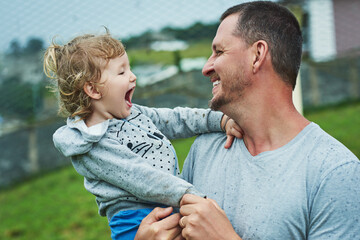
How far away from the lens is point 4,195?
18.5 feet

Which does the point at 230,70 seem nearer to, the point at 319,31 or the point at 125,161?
the point at 125,161

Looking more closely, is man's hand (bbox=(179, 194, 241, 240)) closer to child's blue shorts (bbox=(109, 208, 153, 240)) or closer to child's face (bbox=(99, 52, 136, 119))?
child's blue shorts (bbox=(109, 208, 153, 240))

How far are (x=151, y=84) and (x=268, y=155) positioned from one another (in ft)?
15.8

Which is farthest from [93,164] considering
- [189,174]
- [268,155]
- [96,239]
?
[96,239]

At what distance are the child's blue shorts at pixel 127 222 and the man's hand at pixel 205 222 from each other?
221 millimetres

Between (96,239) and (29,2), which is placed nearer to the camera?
(96,239)

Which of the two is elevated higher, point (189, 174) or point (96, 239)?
point (189, 174)

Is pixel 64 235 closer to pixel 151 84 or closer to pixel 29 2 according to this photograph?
pixel 151 84

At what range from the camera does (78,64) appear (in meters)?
1.74

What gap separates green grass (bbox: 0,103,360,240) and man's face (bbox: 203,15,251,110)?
9.48 ft

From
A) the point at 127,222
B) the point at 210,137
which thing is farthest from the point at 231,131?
the point at 127,222

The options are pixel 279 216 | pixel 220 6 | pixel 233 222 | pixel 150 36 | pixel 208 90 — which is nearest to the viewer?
pixel 279 216

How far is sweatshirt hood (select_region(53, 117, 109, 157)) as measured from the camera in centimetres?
164

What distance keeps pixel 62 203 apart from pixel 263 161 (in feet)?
12.9
